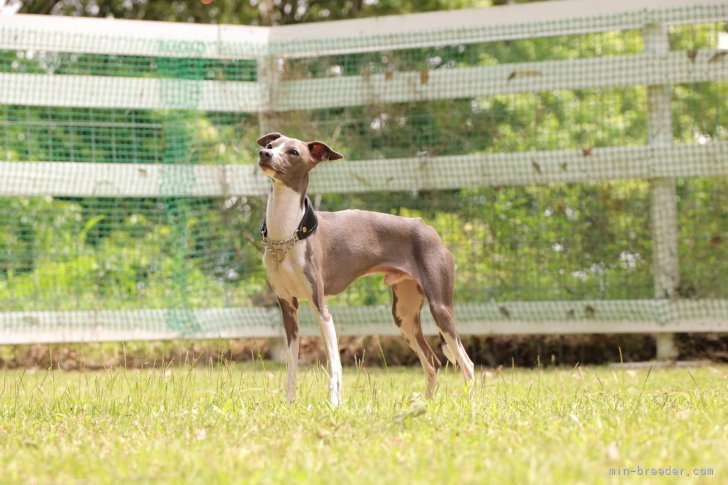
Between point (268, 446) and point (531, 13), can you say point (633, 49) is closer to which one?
point (531, 13)

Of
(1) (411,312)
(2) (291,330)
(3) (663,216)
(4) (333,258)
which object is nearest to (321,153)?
(4) (333,258)

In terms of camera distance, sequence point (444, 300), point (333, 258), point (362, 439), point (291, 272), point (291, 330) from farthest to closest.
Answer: point (444, 300), point (333, 258), point (291, 330), point (291, 272), point (362, 439)

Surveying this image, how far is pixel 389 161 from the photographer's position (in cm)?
898

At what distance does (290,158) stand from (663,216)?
4347mm

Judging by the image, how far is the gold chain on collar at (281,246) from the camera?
17.9 ft

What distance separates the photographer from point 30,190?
29.1 feet

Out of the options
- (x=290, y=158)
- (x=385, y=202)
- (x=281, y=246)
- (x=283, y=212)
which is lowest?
(x=385, y=202)

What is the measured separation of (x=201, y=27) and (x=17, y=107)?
6.48 feet

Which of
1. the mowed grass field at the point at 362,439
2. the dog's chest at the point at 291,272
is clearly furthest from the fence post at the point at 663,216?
the dog's chest at the point at 291,272

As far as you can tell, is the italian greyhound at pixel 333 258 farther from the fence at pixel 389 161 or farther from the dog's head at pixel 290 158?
the fence at pixel 389 161

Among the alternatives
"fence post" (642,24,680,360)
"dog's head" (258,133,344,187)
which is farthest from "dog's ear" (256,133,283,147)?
"fence post" (642,24,680,360)

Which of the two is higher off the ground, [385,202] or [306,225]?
[306,225]

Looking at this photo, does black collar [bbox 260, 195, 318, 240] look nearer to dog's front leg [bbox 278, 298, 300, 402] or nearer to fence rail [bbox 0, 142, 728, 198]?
dog's front leg [bbox 278, 298, 300, 402]

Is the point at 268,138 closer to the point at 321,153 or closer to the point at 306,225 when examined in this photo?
the point at 321,153
